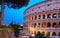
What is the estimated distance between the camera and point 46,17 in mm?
30969

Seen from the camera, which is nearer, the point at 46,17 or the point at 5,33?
the point at 5,33

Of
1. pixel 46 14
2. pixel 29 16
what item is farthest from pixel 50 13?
pixel 29 16

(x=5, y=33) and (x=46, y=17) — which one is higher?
(x=46, y=17)

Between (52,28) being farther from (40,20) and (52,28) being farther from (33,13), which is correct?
(33,13)

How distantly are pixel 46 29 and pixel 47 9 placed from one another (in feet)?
11.1

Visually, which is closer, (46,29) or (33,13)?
(46,29)

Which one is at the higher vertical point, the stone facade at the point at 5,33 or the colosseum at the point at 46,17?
the colosseum at the point at 46,17

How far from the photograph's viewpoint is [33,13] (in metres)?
33.2

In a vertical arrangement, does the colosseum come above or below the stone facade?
above

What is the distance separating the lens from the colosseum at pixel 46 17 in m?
30.0

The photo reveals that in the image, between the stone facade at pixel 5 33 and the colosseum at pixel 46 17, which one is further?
the colosseum at pixel 46 17

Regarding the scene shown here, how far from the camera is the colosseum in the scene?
30016mm

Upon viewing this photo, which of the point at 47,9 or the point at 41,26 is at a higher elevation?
the point at 47,9

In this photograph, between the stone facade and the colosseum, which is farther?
the colosseum
